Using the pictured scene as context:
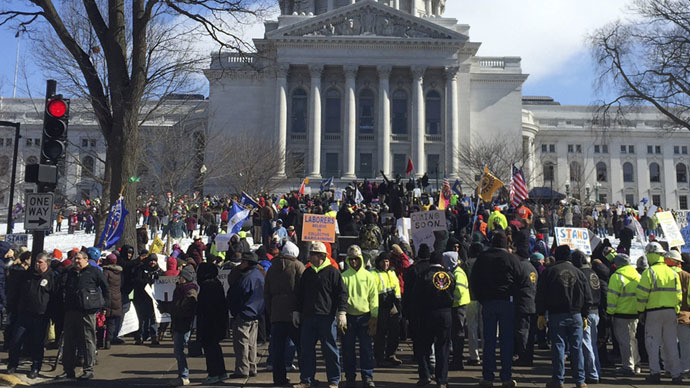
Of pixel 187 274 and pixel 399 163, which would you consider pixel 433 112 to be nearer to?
pixel 399 163

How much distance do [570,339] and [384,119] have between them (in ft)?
170

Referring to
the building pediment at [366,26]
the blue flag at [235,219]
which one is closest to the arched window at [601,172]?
the building pediment at [366,26]

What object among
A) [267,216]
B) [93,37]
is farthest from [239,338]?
[93,37]

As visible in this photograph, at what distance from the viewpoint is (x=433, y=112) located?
61906mm

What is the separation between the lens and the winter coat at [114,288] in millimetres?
11004

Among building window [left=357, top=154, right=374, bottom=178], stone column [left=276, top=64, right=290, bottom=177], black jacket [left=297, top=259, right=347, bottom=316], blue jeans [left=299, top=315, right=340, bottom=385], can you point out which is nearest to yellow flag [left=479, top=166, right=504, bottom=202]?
black jacket [left=297, top=259, right=347, bottom=316]

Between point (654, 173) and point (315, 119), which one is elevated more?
point (315, 119)

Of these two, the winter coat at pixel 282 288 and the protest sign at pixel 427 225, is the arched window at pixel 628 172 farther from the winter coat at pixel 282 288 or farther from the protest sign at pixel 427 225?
the winter coat at pixel 282 288

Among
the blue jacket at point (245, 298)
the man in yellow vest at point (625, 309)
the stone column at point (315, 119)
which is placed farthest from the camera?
the stone column at point (315, 119)

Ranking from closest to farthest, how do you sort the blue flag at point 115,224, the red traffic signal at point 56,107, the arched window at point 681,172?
the red traffic signal at point 56,107
the blue flag at point 115,224
the arched window at point 681,172

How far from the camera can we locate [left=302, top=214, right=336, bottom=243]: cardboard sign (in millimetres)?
14172

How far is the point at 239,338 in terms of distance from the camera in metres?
9.12

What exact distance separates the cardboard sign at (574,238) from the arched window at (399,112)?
4796cm

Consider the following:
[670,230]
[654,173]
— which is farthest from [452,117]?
[670,230]
